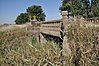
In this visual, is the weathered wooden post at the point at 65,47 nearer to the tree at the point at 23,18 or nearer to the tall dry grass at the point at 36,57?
the tall dry grass at the point at 36,57

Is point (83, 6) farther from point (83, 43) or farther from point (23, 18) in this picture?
point (83, 43)

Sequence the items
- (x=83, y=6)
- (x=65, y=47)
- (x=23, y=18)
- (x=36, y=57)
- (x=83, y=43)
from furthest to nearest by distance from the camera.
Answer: (x=23, y=18) → (x=83, y=6) → (x=36, y=57) → (x=65, y=47) → (x=83, y=43)

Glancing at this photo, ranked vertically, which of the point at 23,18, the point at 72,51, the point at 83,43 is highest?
the point at 83,43

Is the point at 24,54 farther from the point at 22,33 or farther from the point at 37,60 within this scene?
the point at 22,33

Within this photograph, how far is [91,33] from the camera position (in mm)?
5730

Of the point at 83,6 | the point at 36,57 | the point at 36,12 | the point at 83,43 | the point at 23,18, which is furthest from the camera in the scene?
the point at 23,18

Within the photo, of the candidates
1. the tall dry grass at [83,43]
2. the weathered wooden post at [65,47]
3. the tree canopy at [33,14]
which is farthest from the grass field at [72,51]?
the tree canopy at [33,14]

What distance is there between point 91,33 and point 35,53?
2.27m

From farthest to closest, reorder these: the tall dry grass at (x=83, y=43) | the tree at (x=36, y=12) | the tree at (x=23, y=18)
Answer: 1. the tree at (x=23, y=18)
2. the tree at (x=36, y=12)
3. the tall dry grass at (x=83, y=43)

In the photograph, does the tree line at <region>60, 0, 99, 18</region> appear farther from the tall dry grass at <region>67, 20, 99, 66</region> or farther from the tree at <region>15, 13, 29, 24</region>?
the tall dry grass at <region>67, 20, 99, 66</region>

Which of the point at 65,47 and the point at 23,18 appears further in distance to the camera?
the point at 23,18

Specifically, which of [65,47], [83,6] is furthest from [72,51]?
[83,6]

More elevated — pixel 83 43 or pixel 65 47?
pixel 83 43

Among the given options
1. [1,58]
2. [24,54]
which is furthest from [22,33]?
[24,54]
